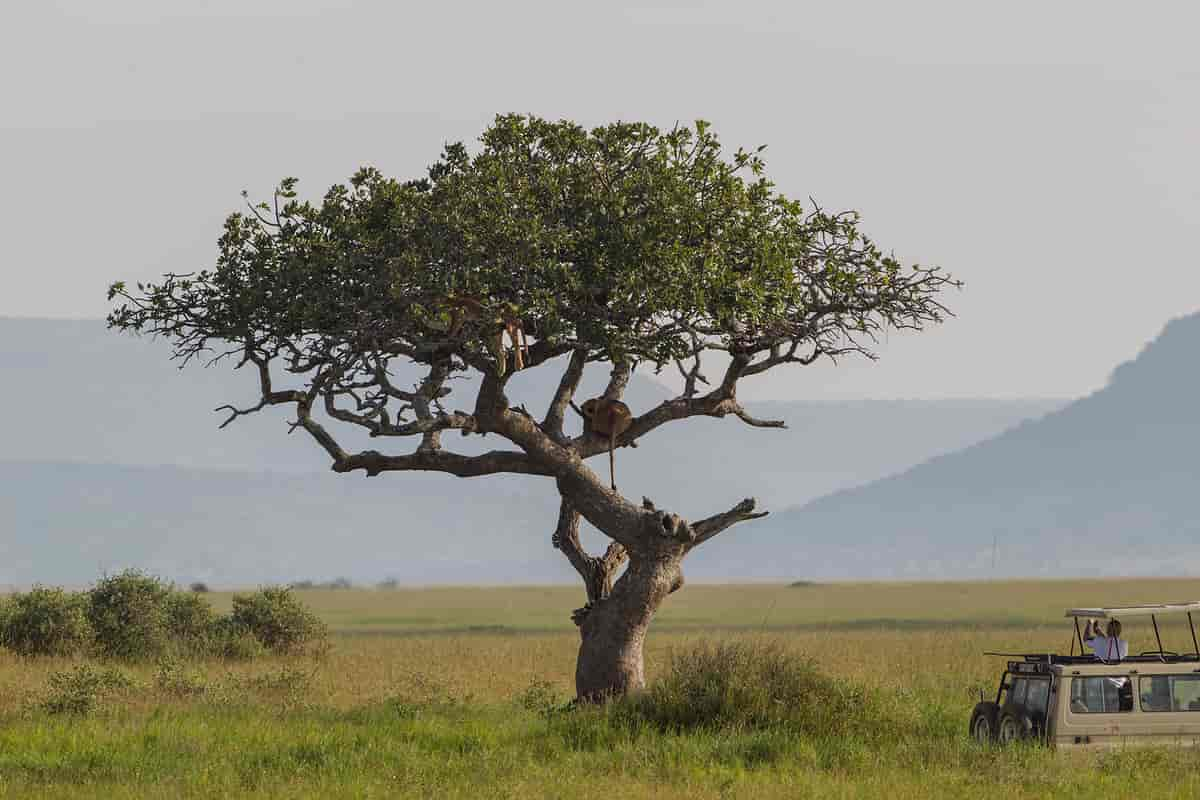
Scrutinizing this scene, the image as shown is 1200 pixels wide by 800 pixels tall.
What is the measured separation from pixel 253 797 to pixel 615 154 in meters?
12.0

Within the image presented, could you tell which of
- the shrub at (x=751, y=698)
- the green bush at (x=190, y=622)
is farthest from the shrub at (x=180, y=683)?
the green bush at (x=190, y=622)

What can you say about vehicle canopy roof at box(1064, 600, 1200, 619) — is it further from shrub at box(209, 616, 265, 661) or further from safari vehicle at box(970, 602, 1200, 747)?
shrub at box(209, 616, 265, 661)

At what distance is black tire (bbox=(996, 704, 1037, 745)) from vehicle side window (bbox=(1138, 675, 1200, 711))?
146 centimetres

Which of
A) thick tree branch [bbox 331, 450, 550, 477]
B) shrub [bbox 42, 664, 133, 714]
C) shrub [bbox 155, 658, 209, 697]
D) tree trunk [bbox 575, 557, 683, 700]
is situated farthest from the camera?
shrub [bbox 155, 658, 209, 697]

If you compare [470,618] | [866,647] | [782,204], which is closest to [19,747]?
[782,204]

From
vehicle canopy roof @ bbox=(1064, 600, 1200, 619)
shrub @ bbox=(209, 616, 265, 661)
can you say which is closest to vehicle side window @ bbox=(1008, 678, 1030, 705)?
vehicle canopy roof @ bbox=(1064, 600, 1200, 619)

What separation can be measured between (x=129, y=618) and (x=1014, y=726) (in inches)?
1103

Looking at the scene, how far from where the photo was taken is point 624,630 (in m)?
28.2

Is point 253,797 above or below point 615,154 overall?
below

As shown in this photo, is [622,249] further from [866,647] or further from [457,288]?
[866,647]

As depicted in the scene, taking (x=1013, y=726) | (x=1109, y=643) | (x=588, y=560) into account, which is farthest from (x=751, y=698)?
(x=1109, y=643)

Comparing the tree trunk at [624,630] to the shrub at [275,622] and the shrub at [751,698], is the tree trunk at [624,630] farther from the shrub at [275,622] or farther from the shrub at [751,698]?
the shrub at [275,622]

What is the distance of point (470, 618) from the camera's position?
109 metres

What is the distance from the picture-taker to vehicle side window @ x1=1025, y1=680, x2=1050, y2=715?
72.2 ft
